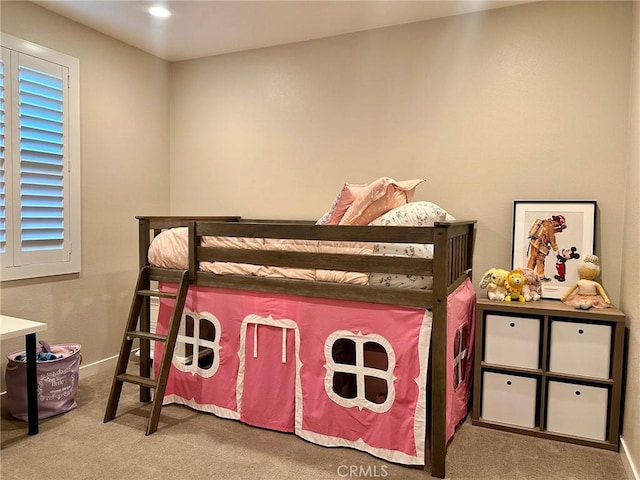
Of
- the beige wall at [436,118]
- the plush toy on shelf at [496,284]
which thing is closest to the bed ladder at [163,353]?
the beige wall at [436,118]

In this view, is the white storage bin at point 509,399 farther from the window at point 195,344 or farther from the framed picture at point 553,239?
the window at point 195,344

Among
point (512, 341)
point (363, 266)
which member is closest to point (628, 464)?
point (512, 341)

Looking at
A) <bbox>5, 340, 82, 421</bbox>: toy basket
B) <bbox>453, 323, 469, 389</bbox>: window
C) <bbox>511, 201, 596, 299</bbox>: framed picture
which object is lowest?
<bbox>5, 340, 82, 421</bbox>: toy basket

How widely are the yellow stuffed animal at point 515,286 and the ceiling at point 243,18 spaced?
5.53ft

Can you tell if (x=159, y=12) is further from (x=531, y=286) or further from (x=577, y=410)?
(x=577, y=410)

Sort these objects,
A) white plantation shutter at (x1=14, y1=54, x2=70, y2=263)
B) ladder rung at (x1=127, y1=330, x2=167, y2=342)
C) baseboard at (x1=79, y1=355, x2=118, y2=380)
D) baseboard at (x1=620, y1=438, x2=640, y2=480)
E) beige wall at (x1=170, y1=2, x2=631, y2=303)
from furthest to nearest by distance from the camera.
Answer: baseboard at (x1=79, y1=355, x2=118, y2=380), white plantation shutter at (x1=14, y1=54, x2=70, y2=263), beige wall at (x1=170, y1=2, x2=631, y2=303), ladder rung at (x1=127, y1=330, x2=167, y2=342), baseboard at (x1=620, y1=438, x2=640, y2=480)

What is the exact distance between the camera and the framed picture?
2.70 meters

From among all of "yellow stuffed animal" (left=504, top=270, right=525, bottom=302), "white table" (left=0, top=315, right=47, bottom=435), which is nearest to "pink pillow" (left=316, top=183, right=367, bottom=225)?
"yellow stuffed animal" (left=504, top=270, right=525, bottom=302)

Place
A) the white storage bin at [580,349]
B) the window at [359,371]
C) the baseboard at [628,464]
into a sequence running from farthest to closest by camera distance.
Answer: the white storage bin at [580,349] → the window at [359,371] → the baseboard at [628,464]

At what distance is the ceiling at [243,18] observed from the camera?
2.87 metres

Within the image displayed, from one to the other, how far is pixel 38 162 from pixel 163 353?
4.97 feet

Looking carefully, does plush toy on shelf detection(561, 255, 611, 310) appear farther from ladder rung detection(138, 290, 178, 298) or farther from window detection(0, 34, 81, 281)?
window detection(0, 34, 81, 281)

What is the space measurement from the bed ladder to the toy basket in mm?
312

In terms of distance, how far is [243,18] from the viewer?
3086 millimetres
